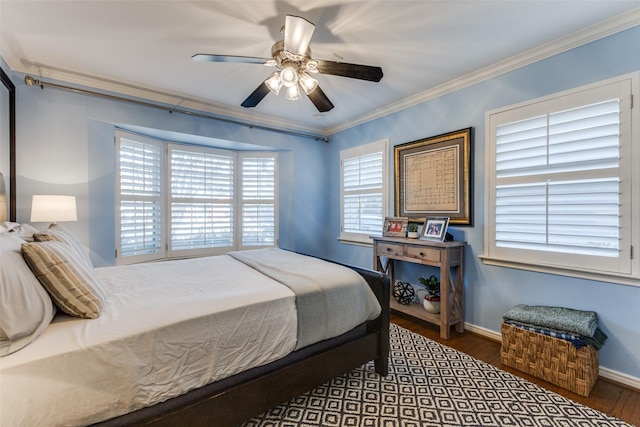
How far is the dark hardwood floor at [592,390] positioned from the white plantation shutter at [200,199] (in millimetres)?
2949

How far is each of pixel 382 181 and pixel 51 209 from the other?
340cm

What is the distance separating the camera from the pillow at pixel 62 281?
123cm

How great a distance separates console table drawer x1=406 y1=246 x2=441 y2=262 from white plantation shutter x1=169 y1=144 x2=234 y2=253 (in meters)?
2.63

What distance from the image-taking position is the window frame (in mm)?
3669

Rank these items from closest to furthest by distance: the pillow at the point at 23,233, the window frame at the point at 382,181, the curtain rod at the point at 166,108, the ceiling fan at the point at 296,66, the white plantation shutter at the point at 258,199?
the pillow at the point at 23,233 < the ceiling fan at the point at 296,66 < the curtain rod at the point at 166,108 < the window frame at the point at 382,181 < the white plantation shutter at the point at 258,199

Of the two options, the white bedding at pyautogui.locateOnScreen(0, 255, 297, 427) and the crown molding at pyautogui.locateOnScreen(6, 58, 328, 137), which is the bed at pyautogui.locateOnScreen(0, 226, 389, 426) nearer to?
the white bedding at pyautogui.locateOnScreen(0, 255, 297, 427)

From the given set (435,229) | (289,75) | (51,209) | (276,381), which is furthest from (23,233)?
(435,229)

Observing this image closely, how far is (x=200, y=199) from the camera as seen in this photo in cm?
397

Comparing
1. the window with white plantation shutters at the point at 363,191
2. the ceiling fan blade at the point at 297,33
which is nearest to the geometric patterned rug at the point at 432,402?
the window with white plantation shutters at the point at 363,191

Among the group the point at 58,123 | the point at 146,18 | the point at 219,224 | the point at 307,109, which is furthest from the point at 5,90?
the point at 307,109

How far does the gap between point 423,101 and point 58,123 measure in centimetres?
377

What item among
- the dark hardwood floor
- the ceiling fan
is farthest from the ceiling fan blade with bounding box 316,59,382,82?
the dark hardwood floor

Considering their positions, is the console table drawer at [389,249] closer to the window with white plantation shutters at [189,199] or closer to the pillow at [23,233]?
the window with white plantation shutters at [189,199]

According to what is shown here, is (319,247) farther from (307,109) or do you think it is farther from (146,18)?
(146,18)
